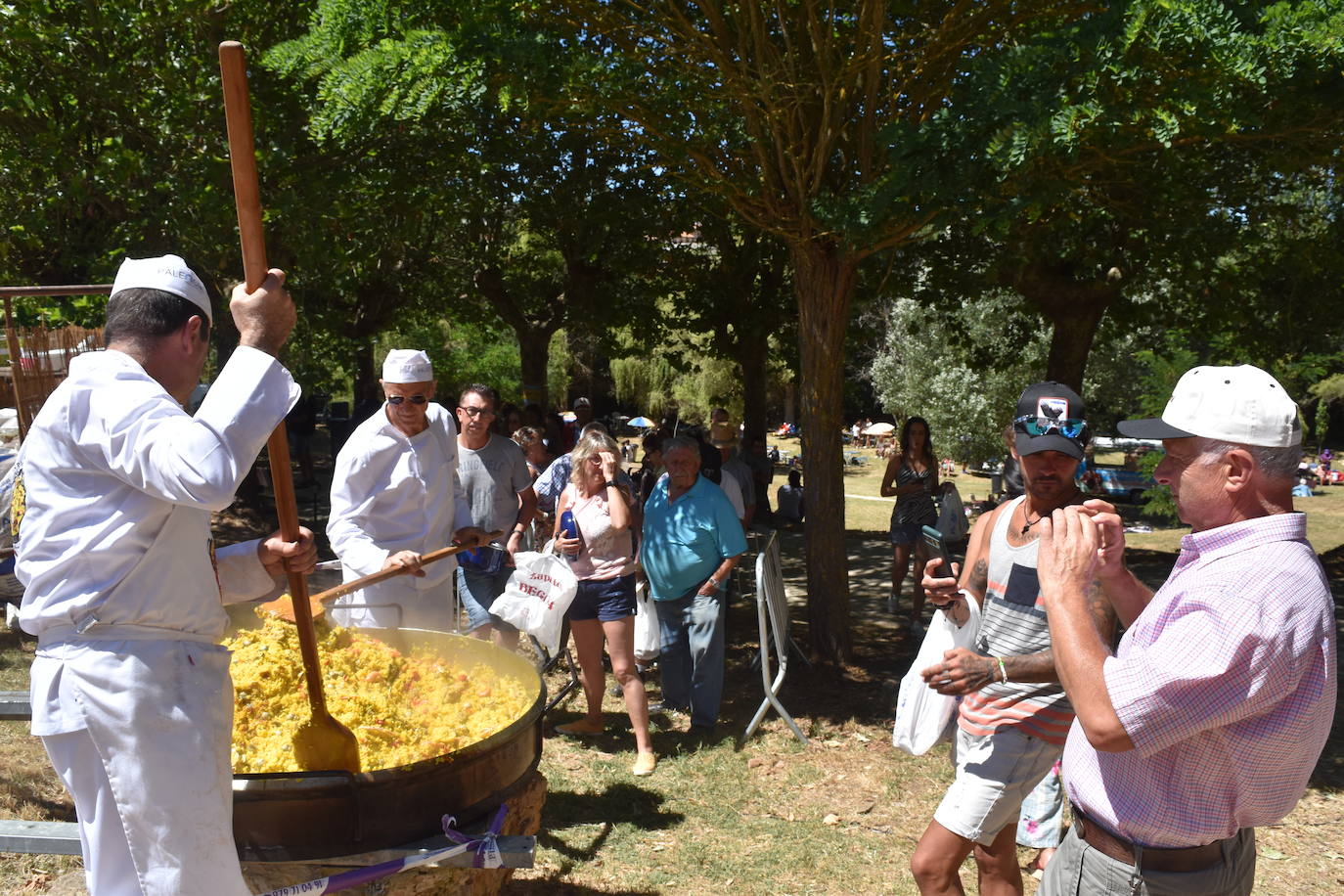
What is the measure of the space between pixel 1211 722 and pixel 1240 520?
0.45 metres

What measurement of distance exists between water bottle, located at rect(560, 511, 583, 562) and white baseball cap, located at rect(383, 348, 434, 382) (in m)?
1.37

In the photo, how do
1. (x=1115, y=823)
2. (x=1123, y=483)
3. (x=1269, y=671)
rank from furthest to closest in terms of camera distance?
(x=1123, y=483) → (x=1115, y=823) → (x=1269, y=671)

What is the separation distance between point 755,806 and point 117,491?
3876mm

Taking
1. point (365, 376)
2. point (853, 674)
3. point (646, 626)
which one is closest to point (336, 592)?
point (646, 626)

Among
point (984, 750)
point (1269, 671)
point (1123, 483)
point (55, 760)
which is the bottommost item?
point (1123, 483)

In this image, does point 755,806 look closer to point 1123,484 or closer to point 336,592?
point 336,592

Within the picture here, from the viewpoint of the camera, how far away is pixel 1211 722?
2.08 meters

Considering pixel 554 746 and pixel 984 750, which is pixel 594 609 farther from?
pixel 984 750

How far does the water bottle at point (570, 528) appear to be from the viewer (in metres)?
6.07

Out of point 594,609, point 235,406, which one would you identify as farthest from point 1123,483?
point 235,406

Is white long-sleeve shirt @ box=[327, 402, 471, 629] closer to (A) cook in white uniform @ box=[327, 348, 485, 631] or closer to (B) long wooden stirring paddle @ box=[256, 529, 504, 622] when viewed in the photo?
(A) cook in white uniform @ box=[327, 348, 485, 631]

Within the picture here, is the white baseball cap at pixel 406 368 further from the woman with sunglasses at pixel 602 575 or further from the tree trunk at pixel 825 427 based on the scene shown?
the tree trunk at pixel 825 427

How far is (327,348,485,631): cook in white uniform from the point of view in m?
4.93

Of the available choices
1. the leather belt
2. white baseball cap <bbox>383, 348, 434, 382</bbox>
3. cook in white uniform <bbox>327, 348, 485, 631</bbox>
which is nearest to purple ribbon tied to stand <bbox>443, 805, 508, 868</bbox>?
the leather belt
